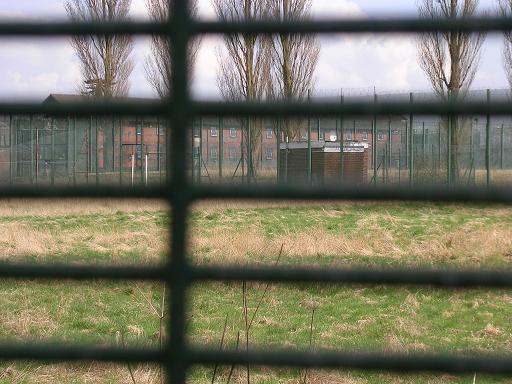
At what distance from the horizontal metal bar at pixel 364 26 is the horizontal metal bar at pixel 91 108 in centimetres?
15

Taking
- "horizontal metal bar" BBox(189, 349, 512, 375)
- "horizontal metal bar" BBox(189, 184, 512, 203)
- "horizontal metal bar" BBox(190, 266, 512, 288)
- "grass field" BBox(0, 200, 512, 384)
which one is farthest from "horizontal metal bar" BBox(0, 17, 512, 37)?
"grass field" BBox(0, 200, 512, 384)

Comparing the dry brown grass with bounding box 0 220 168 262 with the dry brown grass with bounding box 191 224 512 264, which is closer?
the dry brown grass with bounding box 191 224 512 264

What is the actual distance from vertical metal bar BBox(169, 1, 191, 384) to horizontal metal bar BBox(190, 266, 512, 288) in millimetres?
36

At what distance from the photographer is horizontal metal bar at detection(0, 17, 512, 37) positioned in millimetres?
1217

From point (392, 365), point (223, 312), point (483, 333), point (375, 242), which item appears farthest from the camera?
point (375, 242)

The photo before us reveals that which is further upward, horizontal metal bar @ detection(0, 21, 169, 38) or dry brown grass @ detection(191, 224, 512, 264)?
horizontal metal bar @ detection(0, 21, 169, 38)

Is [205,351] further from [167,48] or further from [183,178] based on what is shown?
[167,48]

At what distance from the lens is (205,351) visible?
4.08 feet

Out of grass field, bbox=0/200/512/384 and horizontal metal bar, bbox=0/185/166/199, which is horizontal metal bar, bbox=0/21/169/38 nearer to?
horizontal metal bar, bbox=0/185/166/199

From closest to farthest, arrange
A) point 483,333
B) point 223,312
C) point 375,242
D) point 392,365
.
→ point 392,365 → point 483,333 → point 223,312 → point 375,242

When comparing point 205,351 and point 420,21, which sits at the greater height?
point 420,21

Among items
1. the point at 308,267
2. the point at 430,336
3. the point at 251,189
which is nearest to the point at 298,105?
the point at 251,189

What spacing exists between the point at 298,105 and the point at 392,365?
451 mm

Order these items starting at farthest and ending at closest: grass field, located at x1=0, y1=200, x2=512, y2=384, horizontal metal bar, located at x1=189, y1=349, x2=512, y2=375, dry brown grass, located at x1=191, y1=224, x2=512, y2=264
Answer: dry brown grass, located at x1=191, y1=224, x2=512, y2=264
grass field, located at x1=0, y1=200, x2=512, y2=384
horizontal metal bar, located at x1=189, y1=349, x2=512, y2=375
